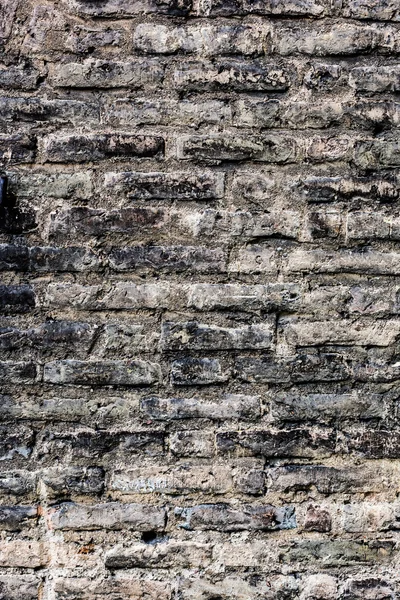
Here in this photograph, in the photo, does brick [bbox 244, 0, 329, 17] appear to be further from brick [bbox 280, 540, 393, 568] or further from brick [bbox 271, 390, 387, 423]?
brick [bbox 280, 540, 393, 568]

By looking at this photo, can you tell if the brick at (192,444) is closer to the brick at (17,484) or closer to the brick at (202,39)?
the brick at (17,484)

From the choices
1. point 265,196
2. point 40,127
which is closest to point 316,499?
point 265,196

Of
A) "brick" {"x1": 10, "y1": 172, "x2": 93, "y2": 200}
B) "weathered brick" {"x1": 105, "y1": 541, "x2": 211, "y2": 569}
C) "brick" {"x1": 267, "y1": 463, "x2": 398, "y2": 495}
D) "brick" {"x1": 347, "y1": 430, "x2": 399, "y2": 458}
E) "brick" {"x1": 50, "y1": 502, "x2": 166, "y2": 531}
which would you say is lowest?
"weathered brick" {"x1": 105, "y1": 541, "x2": 211, "y2": 569}

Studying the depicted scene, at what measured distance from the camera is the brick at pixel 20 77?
5.62ft

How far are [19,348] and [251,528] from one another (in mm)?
785

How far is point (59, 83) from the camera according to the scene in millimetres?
1720

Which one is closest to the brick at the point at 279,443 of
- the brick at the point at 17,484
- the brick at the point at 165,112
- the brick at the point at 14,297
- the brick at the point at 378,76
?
the brick at the point at 17,484

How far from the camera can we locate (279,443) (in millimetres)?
1722

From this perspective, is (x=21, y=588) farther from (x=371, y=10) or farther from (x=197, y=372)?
(x=371, y=10)

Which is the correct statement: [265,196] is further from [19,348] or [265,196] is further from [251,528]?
[251,528]

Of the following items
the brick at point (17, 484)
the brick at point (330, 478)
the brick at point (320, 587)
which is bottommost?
the brick at point (320, 587)

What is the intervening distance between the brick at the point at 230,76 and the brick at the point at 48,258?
20.6 inches

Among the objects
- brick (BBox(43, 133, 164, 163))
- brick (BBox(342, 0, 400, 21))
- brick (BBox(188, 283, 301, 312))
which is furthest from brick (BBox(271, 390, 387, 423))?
brick (BBox(342, 0, 400, 21))

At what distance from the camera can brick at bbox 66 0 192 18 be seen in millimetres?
1713
